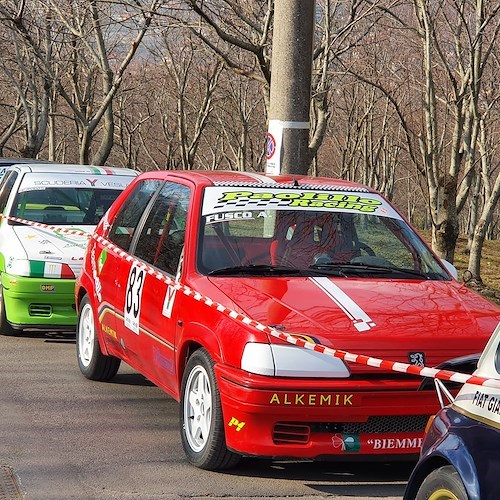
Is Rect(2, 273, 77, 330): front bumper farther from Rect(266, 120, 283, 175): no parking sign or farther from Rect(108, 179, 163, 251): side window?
Rect(266, 120, 283, 175): no parking sign

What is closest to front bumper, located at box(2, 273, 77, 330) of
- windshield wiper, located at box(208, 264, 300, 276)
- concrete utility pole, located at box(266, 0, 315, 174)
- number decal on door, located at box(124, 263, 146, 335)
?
concrete utility pole, located at box(266, 0, 315, 174)

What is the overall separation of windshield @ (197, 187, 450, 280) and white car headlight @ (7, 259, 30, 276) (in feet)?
11.9

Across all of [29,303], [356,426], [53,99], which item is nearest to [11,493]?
[356,426]

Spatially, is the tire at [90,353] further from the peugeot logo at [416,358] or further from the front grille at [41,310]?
the peugeot logo at [416,358]

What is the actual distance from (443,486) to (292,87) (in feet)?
25.3

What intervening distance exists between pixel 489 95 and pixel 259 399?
814 inches

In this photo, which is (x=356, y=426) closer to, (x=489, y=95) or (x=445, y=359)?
(x=445, y=359)

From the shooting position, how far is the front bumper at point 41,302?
1011 centimetres

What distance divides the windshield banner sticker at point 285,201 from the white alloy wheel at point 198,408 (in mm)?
1231

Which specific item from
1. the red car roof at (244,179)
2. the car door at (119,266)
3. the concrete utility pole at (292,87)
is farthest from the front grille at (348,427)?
the concrete utility pole at (292,87)

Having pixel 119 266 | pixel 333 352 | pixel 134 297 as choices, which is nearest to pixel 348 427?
pixel 333 352

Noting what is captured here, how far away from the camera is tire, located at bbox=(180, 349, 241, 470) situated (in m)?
5.82

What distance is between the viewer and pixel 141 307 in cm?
713

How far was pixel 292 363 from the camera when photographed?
217 inches
